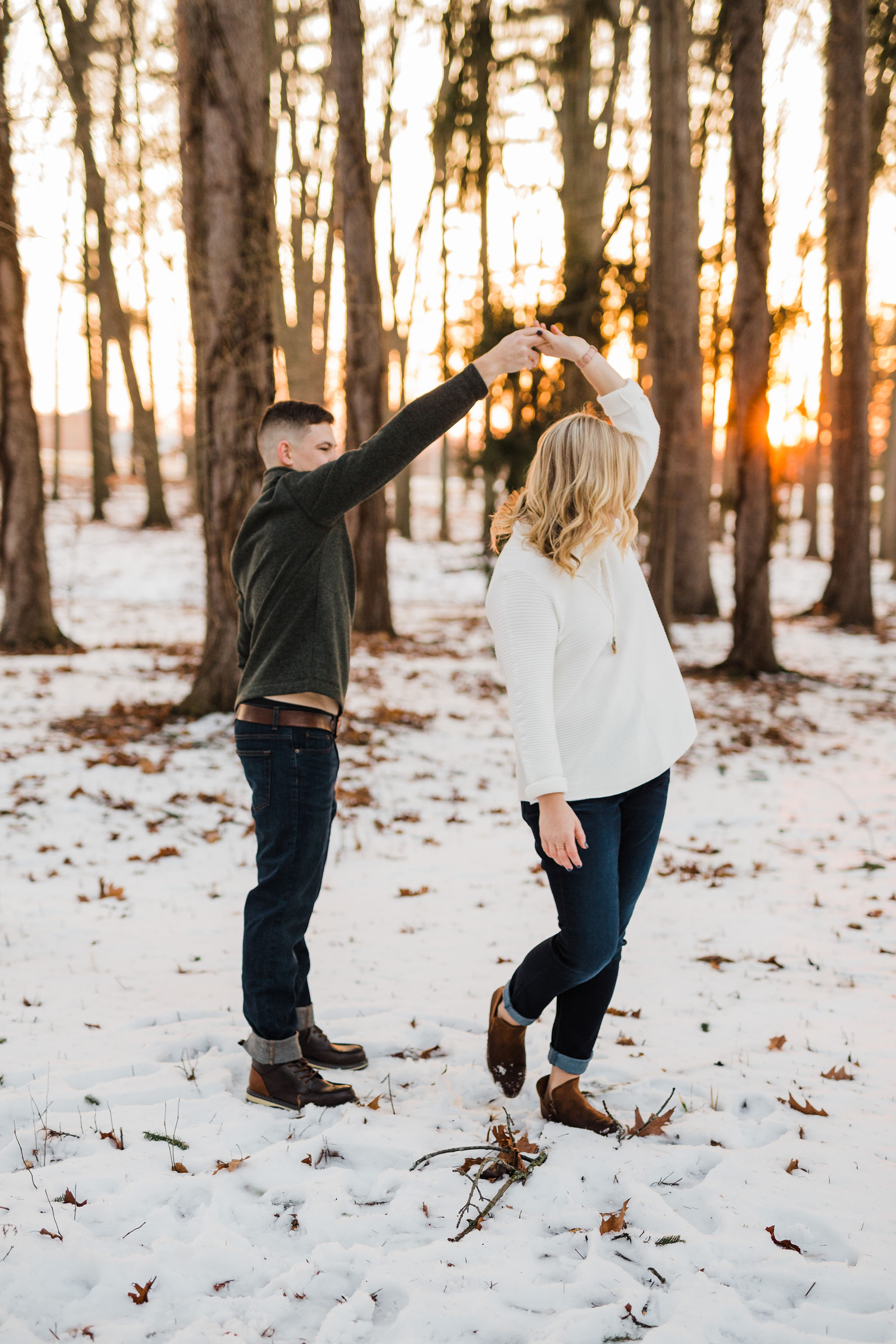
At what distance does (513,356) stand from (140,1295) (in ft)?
8.42

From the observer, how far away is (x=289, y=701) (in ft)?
9.27

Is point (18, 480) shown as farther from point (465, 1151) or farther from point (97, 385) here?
point (97, 385)

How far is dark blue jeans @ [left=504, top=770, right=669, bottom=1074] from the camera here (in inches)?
99.8

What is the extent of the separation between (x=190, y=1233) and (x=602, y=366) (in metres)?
2.66

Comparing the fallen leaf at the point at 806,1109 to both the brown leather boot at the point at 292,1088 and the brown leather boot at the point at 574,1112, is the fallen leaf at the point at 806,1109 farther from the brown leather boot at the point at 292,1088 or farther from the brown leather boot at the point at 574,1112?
the brown leather boot at the point at 292,1088

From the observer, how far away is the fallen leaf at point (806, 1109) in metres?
2.96

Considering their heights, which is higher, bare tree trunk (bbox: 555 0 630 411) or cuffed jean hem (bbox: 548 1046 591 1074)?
bare tree trunk (bbox: 555 0 630 411)

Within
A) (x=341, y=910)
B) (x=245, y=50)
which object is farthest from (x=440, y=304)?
(x=341, y=910)

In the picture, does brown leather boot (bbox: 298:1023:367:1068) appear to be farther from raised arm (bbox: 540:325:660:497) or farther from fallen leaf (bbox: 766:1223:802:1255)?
raised arm (bbox: 540:325:660:497)

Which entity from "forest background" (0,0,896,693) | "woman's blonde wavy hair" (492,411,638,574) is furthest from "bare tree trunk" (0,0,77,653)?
"woman's blonde wavy hair" (492,411,638,574)

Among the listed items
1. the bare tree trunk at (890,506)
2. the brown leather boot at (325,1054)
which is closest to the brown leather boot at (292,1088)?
the brown leather boot at (325,1054)

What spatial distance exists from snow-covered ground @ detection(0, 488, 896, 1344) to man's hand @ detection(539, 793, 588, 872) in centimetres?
96

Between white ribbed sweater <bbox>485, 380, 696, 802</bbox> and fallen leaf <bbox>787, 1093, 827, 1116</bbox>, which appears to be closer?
white ribbed sweater <bbox>485, 380, 696, 802</bbox>

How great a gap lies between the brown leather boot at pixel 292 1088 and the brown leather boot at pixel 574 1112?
0.67 meters
